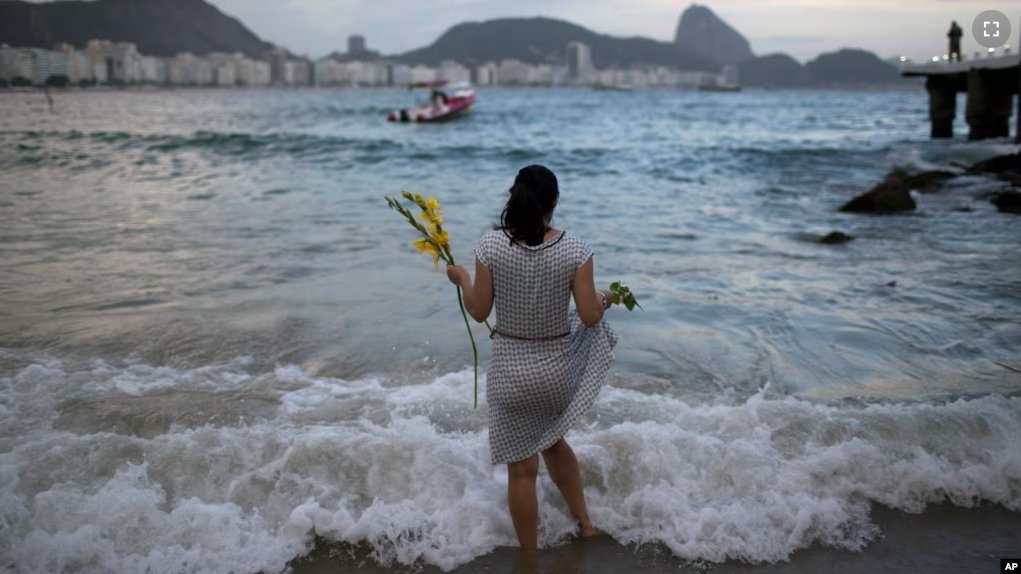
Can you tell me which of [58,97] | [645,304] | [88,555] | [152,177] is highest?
[58,97]

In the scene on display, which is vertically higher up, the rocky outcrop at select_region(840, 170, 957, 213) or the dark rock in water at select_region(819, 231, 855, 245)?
the rocky outcrop at select_region(840, 170, 957, 213)

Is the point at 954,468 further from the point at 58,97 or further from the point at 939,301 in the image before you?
the point at 58,97

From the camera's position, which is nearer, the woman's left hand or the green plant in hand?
the woman's left hand

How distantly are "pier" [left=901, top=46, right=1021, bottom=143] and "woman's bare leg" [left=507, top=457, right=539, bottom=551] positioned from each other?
21.5m

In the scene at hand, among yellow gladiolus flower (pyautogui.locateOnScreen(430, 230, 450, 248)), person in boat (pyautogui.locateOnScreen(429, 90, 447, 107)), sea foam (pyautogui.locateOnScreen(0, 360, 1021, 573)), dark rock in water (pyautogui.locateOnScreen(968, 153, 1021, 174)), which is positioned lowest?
sea foam (pyautogui.locateOnScreen(0, 360, 1021, 573))

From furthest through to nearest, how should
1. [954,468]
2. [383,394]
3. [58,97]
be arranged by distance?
[58,97]
[383,394]
[954,468]

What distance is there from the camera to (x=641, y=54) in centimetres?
19338

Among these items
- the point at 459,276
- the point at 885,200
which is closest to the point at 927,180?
the point at 885,200

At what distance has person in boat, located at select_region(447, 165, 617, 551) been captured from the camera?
303 cm

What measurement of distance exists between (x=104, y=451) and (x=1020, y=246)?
30.2ft

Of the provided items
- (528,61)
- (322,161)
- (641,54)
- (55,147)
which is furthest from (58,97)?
(641,54)

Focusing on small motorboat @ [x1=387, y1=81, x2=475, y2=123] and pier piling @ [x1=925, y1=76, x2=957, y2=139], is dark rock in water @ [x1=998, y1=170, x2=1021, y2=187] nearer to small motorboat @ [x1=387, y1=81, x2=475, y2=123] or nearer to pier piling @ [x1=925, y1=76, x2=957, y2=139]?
pier piling @ [x1=925, y1=76, x2=957, y2=139]

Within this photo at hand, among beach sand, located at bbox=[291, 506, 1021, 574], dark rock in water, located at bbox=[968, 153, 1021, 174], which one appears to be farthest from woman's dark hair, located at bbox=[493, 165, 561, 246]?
dark rock in water, located at bbox=[968, 153, 1021, 174]

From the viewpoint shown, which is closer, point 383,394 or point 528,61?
point 383,394
